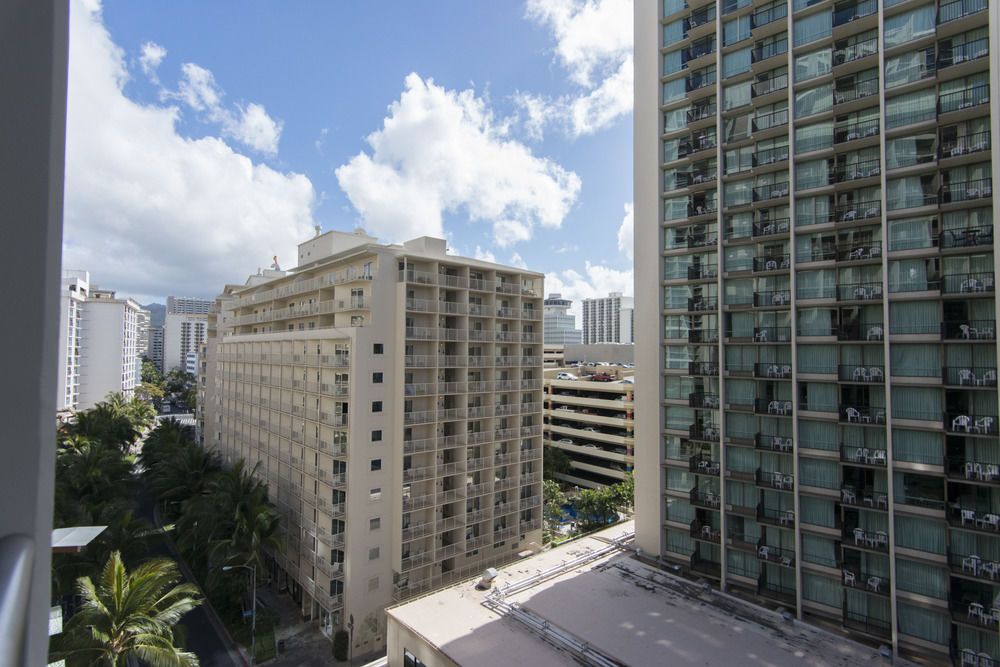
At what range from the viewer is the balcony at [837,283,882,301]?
18078mm

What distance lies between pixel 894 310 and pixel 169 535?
154 feet

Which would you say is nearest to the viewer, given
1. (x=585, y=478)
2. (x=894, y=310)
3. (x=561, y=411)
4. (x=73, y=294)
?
(x=894, y=310)

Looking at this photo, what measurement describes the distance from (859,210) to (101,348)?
103 meters

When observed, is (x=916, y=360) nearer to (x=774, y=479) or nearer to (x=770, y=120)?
(x=774, y=479)

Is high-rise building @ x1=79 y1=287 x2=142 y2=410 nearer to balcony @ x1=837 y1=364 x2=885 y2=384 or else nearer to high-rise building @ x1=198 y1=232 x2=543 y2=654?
high-rise building @ x1=198 y1=232 x2=543 y2=654

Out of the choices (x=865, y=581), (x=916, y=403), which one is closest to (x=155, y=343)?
(x=865, y=581)

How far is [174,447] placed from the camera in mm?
38094

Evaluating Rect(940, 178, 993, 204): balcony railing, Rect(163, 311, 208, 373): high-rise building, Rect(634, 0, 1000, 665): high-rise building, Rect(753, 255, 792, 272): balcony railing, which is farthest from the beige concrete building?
Rect(163, 311, 208, 373): high-rise building

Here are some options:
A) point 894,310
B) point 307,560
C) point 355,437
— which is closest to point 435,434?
point 355,437

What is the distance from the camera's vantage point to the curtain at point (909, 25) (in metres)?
17.5

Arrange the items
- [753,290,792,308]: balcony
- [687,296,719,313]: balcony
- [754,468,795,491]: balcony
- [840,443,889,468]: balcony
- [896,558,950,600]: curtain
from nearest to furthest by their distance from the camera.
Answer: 1. [896,558,950,600]: curtain
2. [840,443,889,468]: balcony
3. [754,468,795,491]: balcony
4. [753,290,792,308]: balcony
5. [687,296,719,313]: balcony

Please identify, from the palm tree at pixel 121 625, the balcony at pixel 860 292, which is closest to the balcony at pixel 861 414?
the balcony at pixel 860 292

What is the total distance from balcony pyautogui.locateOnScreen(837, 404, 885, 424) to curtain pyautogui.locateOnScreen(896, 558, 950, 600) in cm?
482

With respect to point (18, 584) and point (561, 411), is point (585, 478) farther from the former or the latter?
point (18, 584)
